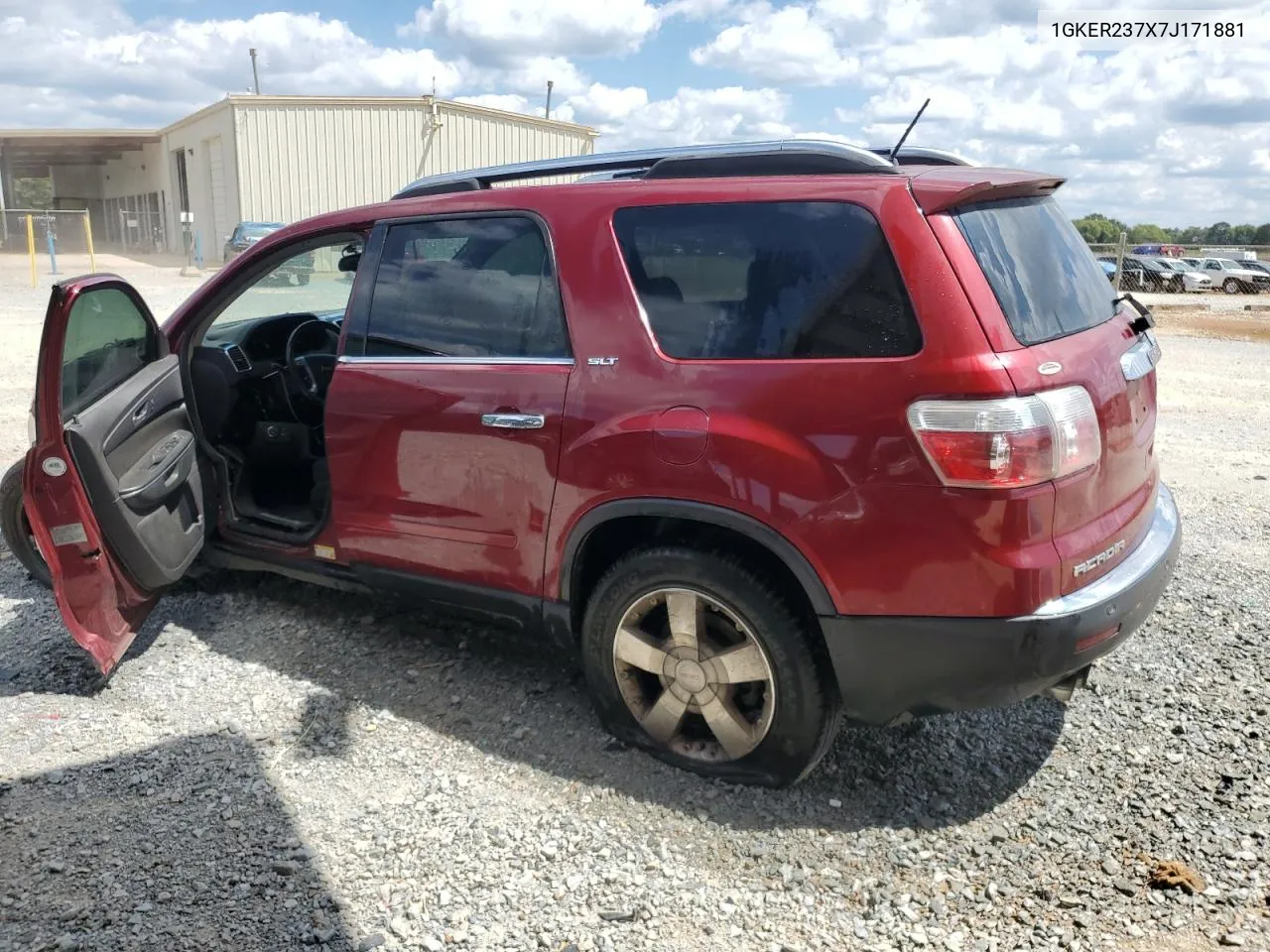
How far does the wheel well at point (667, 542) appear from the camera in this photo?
292 centimetres

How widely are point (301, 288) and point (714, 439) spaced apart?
111 inches

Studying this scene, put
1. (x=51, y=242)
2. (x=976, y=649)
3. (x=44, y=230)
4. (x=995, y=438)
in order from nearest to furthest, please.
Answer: (x=995, y=438) → (x=976, y=649) → (x=51, y=242) → (x=44, y=230)

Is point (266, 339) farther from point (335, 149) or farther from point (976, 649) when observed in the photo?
point (335, 149)

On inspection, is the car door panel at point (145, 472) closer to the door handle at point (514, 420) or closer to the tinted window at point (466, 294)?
the tinted window at point (466, 294)

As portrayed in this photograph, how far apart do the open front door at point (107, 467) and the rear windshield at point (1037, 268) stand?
9.49 feet

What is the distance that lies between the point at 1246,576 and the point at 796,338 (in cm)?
319

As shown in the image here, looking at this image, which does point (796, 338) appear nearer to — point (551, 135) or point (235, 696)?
point (235, 696)

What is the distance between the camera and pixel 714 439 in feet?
9.25

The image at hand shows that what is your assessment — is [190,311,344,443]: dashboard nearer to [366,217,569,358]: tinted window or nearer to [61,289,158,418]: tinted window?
[61,289,158,418]: tinted window

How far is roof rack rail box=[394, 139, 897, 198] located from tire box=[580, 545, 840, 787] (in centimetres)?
115

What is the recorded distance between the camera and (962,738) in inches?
133

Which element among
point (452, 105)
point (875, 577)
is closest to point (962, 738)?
point (875, 577)

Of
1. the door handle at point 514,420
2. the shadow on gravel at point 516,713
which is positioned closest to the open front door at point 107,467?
the shadow on gravel at point 516,713

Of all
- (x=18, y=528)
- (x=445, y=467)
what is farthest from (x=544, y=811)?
(x=18, y=528)
